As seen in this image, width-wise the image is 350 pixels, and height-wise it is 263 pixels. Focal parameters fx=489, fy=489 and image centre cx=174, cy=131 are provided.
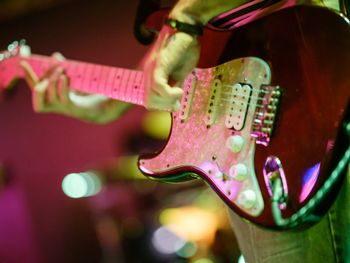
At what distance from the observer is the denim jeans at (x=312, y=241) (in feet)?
3.17

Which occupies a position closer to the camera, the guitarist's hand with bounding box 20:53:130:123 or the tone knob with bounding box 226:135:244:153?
the tone knob with bounding box 226:135:244:153

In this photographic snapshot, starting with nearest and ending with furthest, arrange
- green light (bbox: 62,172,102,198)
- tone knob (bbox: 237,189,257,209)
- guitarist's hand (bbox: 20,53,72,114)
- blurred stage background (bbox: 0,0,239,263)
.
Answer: tone knob (bbox: 237,189,257,209) < guitarist's hand (bbox: 20,53,72,114) < blurred stage background (bbox: 0,0,239,263) < green light (bbox: 62,172,102,198)

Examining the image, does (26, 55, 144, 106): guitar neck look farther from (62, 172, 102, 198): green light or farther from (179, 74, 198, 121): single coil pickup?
(62, 172, 102, 198): green light

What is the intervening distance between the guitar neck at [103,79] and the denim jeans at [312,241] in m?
0.47

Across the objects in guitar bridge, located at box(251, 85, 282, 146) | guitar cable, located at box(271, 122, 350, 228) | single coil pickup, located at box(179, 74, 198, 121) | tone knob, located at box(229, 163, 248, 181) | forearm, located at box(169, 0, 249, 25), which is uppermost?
forearm, located at box(169, 0, 249, 25)

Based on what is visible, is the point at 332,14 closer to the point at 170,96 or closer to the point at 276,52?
the point at 276,52

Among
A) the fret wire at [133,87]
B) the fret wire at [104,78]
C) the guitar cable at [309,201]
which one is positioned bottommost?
the guitar cable at [309,201]

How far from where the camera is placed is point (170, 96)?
3.45 feet

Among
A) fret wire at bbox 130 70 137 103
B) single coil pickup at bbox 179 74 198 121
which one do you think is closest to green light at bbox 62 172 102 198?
fret wire at bbox 130 70 137 103

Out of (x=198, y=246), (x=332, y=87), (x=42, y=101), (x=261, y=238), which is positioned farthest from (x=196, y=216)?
(x=332, y=87)

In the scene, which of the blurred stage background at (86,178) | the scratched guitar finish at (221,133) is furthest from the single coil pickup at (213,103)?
the blurred stage background at (86,178)

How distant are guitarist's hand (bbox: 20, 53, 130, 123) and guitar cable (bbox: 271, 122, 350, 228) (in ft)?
2.43

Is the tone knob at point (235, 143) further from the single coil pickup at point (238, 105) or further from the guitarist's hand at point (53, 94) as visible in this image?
the guitarist's hand at point (53, 94)

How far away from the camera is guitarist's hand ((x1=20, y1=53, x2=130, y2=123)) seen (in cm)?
149
